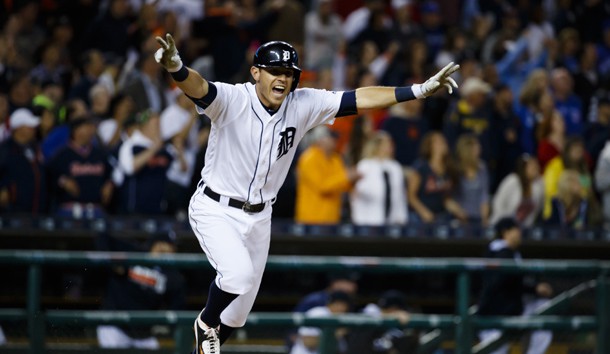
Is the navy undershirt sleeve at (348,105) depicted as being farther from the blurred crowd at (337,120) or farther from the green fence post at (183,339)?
the blurred crowd at (337,120)

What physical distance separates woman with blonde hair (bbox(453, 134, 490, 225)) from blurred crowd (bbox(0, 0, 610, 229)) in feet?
0.05

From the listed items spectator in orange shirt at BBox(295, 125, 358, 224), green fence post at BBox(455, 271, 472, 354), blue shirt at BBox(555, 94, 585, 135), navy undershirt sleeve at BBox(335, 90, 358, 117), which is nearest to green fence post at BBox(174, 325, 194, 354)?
green fence post at BBox(455, 271, 472, 354)

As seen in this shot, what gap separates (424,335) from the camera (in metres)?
8.88

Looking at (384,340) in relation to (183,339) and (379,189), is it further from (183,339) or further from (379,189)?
(379,189)

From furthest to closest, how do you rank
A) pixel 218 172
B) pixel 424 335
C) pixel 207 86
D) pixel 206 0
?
pixel 206 0 < pixel 424 335 < pixel 218 172 < pixel 207 86

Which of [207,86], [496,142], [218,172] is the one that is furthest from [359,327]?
[496,142]

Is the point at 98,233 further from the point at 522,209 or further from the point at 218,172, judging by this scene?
the point at 522,209

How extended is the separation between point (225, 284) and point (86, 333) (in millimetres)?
2446

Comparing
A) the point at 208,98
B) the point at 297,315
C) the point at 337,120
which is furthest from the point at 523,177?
the point at 208,98

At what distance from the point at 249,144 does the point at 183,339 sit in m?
2.35

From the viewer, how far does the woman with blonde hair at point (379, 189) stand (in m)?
10.7

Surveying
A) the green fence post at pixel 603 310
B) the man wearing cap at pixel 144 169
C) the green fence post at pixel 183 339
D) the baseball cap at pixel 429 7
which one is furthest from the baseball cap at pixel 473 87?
the green fence post at pixel 183 339

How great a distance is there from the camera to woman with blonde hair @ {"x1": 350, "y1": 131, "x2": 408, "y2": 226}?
10727mm

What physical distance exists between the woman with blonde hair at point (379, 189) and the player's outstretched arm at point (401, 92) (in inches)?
163
